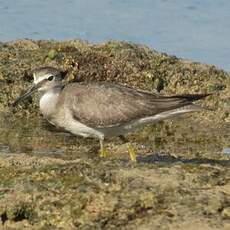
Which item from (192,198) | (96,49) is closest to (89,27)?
(96,49)

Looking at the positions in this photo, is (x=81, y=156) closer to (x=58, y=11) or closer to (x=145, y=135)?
(x=145, y=135)

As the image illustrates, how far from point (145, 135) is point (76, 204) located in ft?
21.7

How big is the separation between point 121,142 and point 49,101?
8.45 ft

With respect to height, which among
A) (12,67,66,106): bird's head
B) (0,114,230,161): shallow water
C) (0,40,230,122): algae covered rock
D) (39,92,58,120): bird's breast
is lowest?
(0,114,230,161): shallow water

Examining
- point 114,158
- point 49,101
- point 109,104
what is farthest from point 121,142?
point 109,104

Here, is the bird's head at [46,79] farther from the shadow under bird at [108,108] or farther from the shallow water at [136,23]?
the shallow water at [136,23]

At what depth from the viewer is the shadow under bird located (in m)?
12.3

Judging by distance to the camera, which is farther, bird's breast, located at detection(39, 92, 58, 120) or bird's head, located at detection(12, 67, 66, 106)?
bird's head, located at detection(12, 67, 66, 106)

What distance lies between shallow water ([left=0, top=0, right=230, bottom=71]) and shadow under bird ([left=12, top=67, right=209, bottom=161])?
26.1 ft

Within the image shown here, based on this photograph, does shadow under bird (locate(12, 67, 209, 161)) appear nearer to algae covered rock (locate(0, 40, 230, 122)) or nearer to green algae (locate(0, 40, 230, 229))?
green algae (locate(0, 40, 230, 229))

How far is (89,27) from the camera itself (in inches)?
885

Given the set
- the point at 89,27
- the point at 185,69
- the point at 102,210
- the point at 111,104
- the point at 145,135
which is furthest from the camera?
the point at 89,27

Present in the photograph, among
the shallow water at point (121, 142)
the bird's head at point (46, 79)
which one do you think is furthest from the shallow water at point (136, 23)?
the bird's head at point (46, 79)

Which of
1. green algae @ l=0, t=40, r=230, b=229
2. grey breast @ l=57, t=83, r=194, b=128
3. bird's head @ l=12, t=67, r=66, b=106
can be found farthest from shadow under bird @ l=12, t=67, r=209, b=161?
green algae @ l=0, t=40, r=230, b=229
